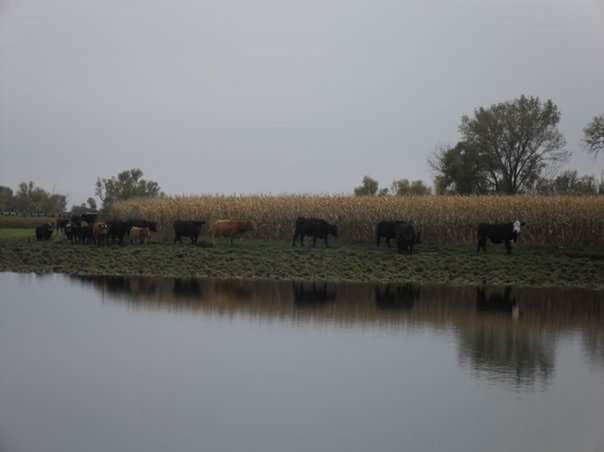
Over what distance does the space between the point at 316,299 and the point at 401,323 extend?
4.23 meters

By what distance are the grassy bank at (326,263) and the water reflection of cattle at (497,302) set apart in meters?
2.94

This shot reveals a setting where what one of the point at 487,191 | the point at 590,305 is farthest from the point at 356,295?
the point at 487,191

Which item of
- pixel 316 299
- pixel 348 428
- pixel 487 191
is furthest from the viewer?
pixel 487 191

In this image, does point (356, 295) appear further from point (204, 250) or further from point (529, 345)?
point (204, 250)

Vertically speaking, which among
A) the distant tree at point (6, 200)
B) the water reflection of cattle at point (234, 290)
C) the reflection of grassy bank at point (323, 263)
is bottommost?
the water reflection of cattle at point (234, 290)

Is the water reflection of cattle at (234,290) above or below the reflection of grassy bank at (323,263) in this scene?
below

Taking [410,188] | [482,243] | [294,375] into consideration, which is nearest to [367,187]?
[410,188]

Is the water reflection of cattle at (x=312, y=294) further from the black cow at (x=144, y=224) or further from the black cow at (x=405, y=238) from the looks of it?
the black cow at (x=144, y=224)

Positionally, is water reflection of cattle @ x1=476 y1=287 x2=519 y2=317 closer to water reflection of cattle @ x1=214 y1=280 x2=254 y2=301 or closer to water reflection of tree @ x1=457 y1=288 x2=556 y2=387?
water reflection of tree @ x1=457 y1=288 x2=556 y2=387

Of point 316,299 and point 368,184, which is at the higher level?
point 368,184

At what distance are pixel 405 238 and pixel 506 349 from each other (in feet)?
56.7

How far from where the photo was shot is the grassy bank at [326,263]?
2811cm

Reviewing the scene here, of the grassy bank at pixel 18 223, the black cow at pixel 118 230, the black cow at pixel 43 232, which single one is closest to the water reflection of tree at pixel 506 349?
the black cow at pixel 118 230

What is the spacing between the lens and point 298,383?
12.2 meters
